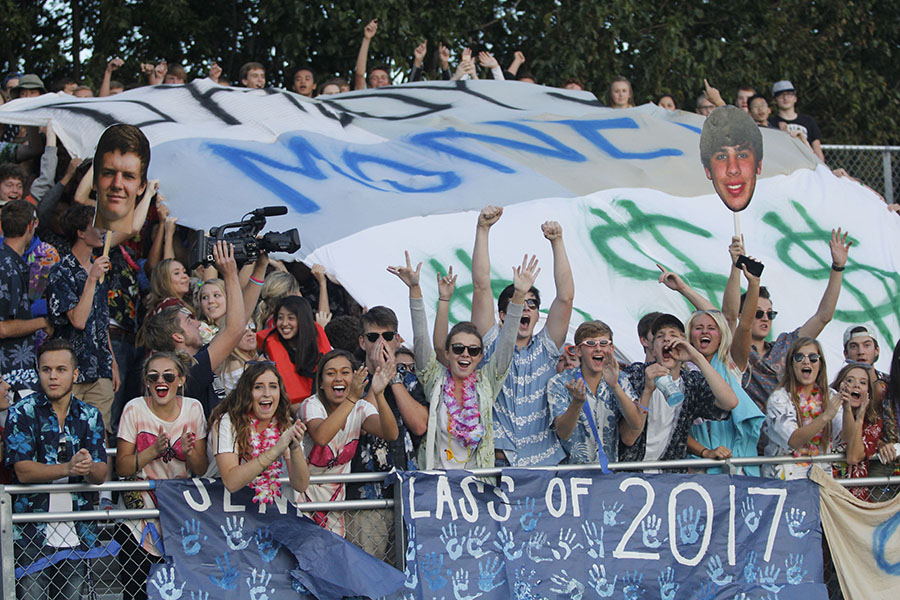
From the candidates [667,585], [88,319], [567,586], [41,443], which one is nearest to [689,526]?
[667,585]

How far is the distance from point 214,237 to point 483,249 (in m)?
1.76

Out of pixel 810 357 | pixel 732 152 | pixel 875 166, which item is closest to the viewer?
pixel 810 357

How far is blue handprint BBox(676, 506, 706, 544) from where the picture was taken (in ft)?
21.2

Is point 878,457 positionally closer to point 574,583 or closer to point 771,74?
point 574,583

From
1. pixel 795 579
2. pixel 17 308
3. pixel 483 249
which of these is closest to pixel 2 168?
pixel 17 308

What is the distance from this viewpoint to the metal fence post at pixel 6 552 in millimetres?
5449

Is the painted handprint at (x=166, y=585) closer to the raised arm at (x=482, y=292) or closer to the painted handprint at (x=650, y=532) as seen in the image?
the raised arm at (x=482, y=292)

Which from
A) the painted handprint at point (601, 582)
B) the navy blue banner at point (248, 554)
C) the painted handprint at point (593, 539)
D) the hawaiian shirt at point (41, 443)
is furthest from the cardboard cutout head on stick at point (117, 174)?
the painted handprint at point (601, 582)

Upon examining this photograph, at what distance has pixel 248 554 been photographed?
231 inches

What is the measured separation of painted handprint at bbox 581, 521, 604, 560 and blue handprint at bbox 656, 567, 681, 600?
33 centimetres

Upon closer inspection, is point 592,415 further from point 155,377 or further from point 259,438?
point 155,377

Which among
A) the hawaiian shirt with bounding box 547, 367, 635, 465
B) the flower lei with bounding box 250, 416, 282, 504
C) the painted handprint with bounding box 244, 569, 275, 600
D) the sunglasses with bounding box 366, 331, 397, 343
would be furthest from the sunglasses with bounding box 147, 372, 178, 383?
the hawaiian shirt with bounding box 547, 367, 635, 465

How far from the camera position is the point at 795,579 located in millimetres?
6551

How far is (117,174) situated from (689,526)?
3.83 m
